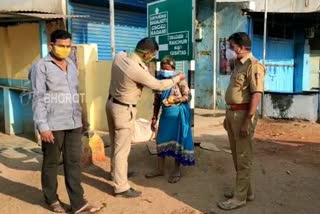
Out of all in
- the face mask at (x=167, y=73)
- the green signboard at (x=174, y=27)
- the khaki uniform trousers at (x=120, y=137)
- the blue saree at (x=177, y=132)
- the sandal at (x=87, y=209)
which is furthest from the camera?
the green signboard at (x=174, y=27)

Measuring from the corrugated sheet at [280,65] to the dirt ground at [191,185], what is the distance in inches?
265

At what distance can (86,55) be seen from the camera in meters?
8.49

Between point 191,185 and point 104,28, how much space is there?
5.75 m

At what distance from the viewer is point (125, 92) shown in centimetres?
466

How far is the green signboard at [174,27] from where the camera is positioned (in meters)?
5.77

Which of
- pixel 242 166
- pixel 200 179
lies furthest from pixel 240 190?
pixel 200 179

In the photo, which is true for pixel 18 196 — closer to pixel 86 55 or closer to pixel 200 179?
pixel 200 179

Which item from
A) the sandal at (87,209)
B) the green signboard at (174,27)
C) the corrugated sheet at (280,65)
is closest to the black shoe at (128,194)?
the sandal at (87,209)

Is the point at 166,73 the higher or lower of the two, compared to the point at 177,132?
higher

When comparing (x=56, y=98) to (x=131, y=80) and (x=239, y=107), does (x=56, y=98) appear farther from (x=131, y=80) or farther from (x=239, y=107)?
(x=239, y=107)

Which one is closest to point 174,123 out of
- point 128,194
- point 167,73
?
point 167,73

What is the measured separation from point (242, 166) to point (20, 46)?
20.6 feet

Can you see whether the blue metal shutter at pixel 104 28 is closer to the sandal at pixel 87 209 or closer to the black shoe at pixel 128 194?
the black shoe at pixel 128 194

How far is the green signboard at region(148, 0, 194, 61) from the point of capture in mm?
5766
